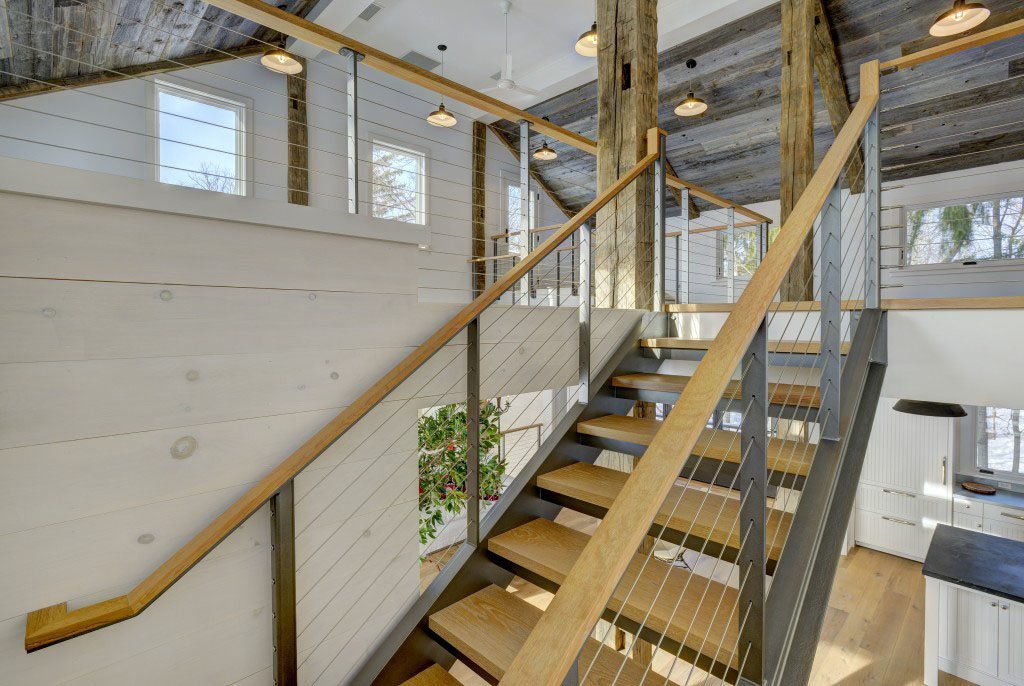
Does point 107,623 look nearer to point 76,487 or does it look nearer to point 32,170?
point 76,487

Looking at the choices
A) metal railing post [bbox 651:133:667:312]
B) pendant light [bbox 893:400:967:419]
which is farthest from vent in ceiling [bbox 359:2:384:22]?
pendant light [bbox 893:400:967:419]

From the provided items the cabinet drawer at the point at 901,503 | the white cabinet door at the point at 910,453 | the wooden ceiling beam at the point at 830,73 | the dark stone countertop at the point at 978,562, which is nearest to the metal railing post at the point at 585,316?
the dark stone countertop at the point at 978,562

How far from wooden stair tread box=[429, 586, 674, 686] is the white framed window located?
5905 mm

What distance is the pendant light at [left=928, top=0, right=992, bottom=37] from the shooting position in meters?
3.40

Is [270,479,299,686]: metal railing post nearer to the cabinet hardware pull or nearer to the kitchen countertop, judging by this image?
the kitchen countertop

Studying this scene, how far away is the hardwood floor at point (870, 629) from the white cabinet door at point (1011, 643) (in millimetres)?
387

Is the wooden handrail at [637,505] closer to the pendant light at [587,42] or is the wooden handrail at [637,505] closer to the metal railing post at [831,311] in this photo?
the metal railing post at [831,311]

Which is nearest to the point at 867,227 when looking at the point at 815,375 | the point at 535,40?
the point at 815,375

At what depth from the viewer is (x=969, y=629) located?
12.3 ft

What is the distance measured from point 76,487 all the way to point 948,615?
17.5 ft

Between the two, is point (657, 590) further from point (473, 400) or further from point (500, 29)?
point (500, 29)

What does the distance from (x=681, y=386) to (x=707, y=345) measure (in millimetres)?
269

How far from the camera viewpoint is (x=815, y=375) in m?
2.11

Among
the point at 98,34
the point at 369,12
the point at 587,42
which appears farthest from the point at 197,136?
the point at 587,42
